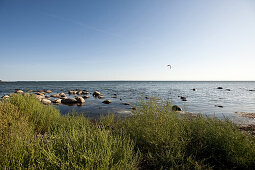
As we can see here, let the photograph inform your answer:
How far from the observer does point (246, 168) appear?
284 centimetres

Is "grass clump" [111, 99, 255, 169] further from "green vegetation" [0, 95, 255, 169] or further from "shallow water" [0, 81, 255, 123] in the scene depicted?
"shallow water" [0, 81, 255, 123]

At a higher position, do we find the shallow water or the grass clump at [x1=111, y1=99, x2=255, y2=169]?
the grass clump at [x1=111, y1=99, x2=255, y2=169]

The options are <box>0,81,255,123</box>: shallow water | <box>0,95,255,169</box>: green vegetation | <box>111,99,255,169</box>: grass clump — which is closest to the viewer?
<box>0,95,255,169</box>: green vegetation

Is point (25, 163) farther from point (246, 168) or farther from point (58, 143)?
point (246, 168)

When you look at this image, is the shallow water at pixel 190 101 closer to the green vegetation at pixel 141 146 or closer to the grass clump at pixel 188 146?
the grass clump at pixel 188 146

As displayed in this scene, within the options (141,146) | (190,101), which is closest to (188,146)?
(141,146)

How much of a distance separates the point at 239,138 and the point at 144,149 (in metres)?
2.58

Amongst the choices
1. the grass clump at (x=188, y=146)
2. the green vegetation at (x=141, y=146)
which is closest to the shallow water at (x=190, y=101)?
the grass clump at (x=188, y=146)

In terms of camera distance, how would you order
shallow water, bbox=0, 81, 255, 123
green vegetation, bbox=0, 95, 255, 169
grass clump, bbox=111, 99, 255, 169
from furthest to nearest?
shallow water, bbox=0, 81, 255, 123 < grass clump, bbox=111, 99, 255, 169 < green vegetation, bbox=0, 95, 255, 169

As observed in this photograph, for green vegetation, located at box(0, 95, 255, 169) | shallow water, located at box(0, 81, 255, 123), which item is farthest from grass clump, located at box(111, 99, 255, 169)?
shallow water, located at box(0, 81, 255, 123)

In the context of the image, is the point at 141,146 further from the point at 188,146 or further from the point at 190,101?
the point at 190,101

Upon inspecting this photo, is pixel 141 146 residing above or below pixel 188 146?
below

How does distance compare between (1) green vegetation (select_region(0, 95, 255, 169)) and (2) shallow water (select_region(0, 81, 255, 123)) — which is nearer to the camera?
(1) green vegetation (select_region(0, 95, 255, 169))

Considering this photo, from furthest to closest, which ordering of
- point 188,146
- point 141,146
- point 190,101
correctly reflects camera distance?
point 190,101 → point 141,146 → point 188,146
